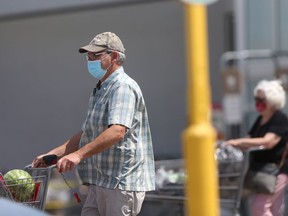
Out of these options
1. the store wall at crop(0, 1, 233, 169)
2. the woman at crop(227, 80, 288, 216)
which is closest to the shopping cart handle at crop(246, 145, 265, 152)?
the woman at crop(227, 80, 288, 216)

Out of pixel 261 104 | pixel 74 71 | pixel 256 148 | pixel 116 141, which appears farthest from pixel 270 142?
pixel 74 71

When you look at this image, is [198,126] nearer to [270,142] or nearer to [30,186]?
[30,186]

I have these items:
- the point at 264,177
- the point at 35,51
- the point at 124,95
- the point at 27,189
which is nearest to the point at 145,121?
the point at 124,95

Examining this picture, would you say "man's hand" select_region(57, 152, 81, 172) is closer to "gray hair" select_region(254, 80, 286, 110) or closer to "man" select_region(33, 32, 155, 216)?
"man" select_region(33, 32, 155, 216)

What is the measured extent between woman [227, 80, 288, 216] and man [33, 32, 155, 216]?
7.38 ft

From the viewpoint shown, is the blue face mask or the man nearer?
the man

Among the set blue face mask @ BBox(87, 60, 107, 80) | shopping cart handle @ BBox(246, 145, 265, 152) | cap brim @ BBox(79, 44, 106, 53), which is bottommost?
shopping cart handle @ BBox(246, 145, 265, 152)

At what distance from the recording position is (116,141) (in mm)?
6262

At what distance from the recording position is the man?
6.41m

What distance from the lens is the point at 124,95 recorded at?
253 inches

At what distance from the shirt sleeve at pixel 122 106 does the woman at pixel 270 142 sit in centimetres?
241

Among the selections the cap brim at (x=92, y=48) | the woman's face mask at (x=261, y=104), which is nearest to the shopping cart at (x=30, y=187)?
the cap brim at (x=92, y=48)

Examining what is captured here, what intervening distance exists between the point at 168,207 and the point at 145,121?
3095 mm

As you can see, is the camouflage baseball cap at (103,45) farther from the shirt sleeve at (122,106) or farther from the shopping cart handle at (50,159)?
the shopping cart handle at (50,159)
